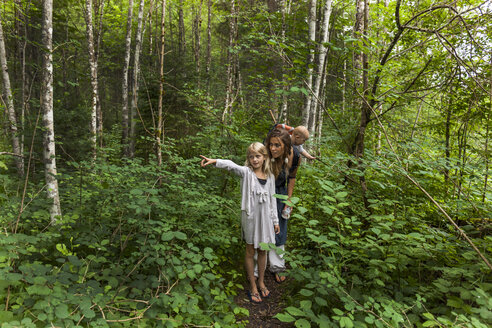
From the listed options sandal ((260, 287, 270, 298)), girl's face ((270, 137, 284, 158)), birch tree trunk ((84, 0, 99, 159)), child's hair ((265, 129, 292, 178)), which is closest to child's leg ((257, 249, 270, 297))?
sandal ((260, 287, 270, 298))

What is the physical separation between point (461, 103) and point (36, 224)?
649 cm

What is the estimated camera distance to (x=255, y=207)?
10.4 ft

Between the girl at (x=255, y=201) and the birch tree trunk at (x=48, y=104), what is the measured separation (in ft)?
8.11

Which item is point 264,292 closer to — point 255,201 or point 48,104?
point 255,201

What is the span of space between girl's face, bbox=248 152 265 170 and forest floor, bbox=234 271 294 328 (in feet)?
5.75

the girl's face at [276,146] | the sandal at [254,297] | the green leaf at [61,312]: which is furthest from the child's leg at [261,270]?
the green leaf at [61,312]

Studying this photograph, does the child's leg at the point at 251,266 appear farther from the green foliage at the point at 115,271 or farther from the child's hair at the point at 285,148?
the child's hair at the point at 285,148

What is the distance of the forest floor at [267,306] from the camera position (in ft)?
9.41

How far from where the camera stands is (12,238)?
217cm

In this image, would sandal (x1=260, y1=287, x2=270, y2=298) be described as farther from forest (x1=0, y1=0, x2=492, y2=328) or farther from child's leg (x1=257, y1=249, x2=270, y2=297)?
forest (x1=0, y1=0, x2=492, y2=328)

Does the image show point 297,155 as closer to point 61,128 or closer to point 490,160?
point 490,160

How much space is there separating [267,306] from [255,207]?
1.29 metres

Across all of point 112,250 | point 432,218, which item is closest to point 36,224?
point 112,250

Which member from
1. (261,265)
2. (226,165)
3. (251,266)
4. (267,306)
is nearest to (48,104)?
(226,165)
